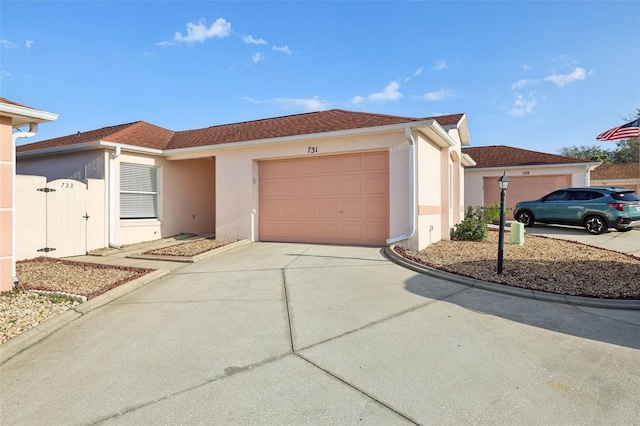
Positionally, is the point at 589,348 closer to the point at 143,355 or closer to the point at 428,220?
the point at 143,355

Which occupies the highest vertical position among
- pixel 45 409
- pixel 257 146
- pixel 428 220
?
pixel 257 146

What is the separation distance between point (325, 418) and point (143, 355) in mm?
2170

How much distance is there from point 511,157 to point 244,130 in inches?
609

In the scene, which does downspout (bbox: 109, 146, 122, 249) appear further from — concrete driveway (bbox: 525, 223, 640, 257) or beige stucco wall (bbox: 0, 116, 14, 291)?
concrete driveway (bbox: 525, 223, 640, 257)

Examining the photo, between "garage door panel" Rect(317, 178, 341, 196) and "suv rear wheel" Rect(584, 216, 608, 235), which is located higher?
"garage door panel" Rect(317, 178, 341, 196)

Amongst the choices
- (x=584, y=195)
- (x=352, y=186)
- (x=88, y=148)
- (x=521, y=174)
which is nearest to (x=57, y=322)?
(x=352, y=186)

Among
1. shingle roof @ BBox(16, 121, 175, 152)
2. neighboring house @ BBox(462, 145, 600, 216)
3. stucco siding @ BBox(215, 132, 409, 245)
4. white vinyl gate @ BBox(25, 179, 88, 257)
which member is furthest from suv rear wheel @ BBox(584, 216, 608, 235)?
white vinyl gate @ BBox(25, 179, 88, 257)

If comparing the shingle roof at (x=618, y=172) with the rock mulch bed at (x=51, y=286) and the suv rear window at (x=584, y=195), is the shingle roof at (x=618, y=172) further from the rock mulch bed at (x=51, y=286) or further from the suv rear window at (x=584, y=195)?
the rock mulch bed at (x=51, y=286)

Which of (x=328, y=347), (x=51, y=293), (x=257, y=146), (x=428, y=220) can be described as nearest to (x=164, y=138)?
(x=257, y=146)

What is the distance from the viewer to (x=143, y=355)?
3.50 m

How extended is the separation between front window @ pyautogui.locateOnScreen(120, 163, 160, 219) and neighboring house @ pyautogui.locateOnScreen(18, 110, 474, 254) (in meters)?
0.03

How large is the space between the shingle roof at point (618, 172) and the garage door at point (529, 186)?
38.1 feet

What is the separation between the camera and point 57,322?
14.4 feet

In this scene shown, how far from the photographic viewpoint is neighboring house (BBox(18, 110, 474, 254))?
29.0ft
